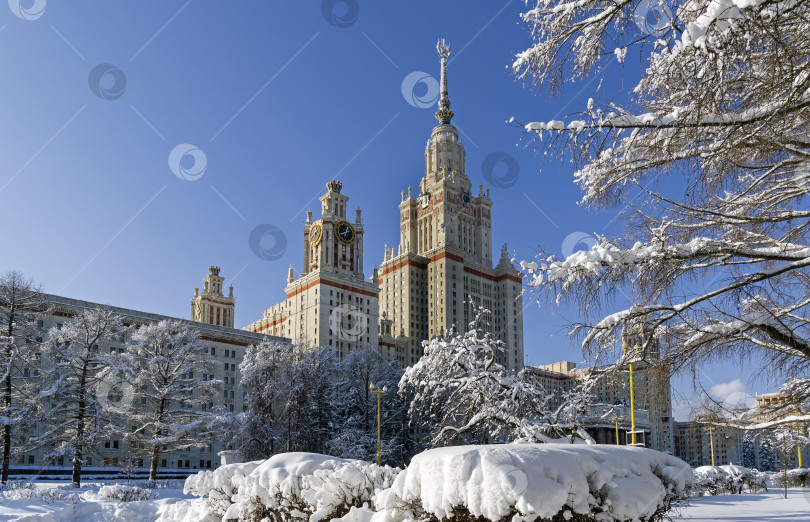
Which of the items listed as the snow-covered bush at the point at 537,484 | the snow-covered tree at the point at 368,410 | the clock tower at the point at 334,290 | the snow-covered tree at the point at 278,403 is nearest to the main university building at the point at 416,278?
the clock tower at the point at 334,290

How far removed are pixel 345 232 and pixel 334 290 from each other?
32.9 ft

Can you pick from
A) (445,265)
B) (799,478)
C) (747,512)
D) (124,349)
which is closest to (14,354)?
(747,512)

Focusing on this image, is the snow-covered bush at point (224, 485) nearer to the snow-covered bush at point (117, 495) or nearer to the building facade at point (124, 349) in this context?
the snow-covered bush at point (117, 495)

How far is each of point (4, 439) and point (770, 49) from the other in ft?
124

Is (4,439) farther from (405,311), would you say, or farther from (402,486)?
(405,311)

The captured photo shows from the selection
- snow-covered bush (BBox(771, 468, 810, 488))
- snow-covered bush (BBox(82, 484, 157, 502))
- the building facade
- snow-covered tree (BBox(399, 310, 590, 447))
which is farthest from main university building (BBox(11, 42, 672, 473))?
snow-covered tree (BBox(399, 310, 590, 447))

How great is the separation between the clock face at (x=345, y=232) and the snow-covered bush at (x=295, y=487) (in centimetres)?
8913

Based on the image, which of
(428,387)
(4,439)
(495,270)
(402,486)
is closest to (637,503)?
(402,486)

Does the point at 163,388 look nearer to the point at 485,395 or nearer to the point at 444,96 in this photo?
the point at 485,395

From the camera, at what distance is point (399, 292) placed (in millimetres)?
130375

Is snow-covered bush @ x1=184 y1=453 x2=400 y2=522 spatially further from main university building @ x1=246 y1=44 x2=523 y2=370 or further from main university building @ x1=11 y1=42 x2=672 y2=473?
main university building @ x1=246 y1=44 x2=523 y2=370

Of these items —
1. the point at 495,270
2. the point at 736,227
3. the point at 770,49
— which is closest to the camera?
the point at 770,49

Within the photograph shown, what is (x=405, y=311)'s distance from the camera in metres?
127

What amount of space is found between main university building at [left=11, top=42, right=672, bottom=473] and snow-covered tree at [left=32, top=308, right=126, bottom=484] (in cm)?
3006
